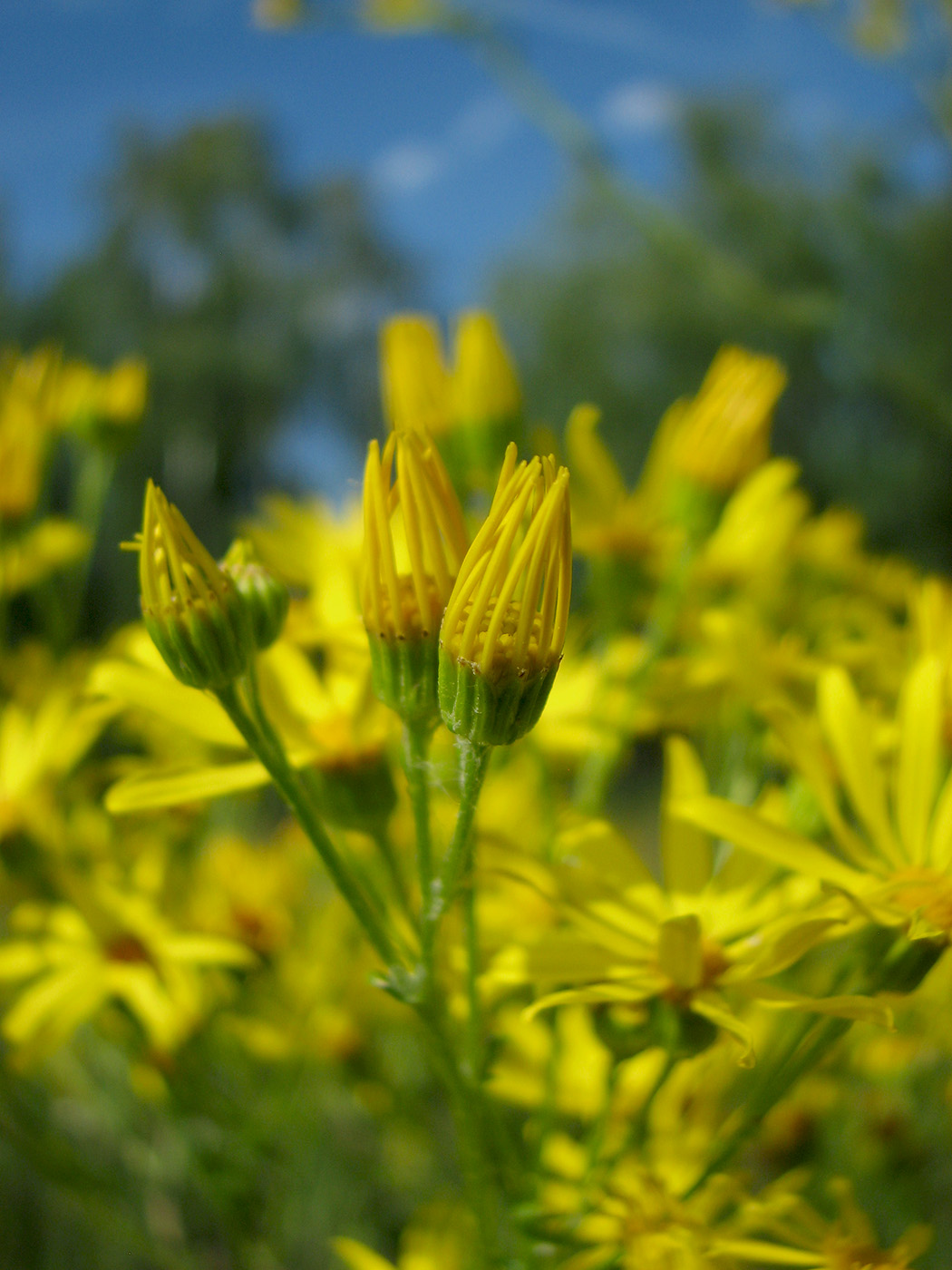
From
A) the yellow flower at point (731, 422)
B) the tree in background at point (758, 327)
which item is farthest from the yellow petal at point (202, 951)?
the tree in background at point (758, 327)

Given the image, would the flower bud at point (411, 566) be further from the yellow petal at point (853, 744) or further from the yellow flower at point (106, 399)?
the yellow flower at point (106, 399)

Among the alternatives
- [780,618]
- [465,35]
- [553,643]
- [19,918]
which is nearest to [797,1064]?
[553,643]

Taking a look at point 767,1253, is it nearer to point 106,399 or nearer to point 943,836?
point 943,836

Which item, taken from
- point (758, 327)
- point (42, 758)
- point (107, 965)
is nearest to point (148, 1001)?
point (107, 965)

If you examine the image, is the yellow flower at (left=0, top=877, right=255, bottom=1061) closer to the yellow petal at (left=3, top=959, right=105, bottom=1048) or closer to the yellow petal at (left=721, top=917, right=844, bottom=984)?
the yellow petal at (left=3, top=959, right=105, bottom=1048)

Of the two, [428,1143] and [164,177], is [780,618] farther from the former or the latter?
[164,177]

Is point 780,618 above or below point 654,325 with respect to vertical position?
below
